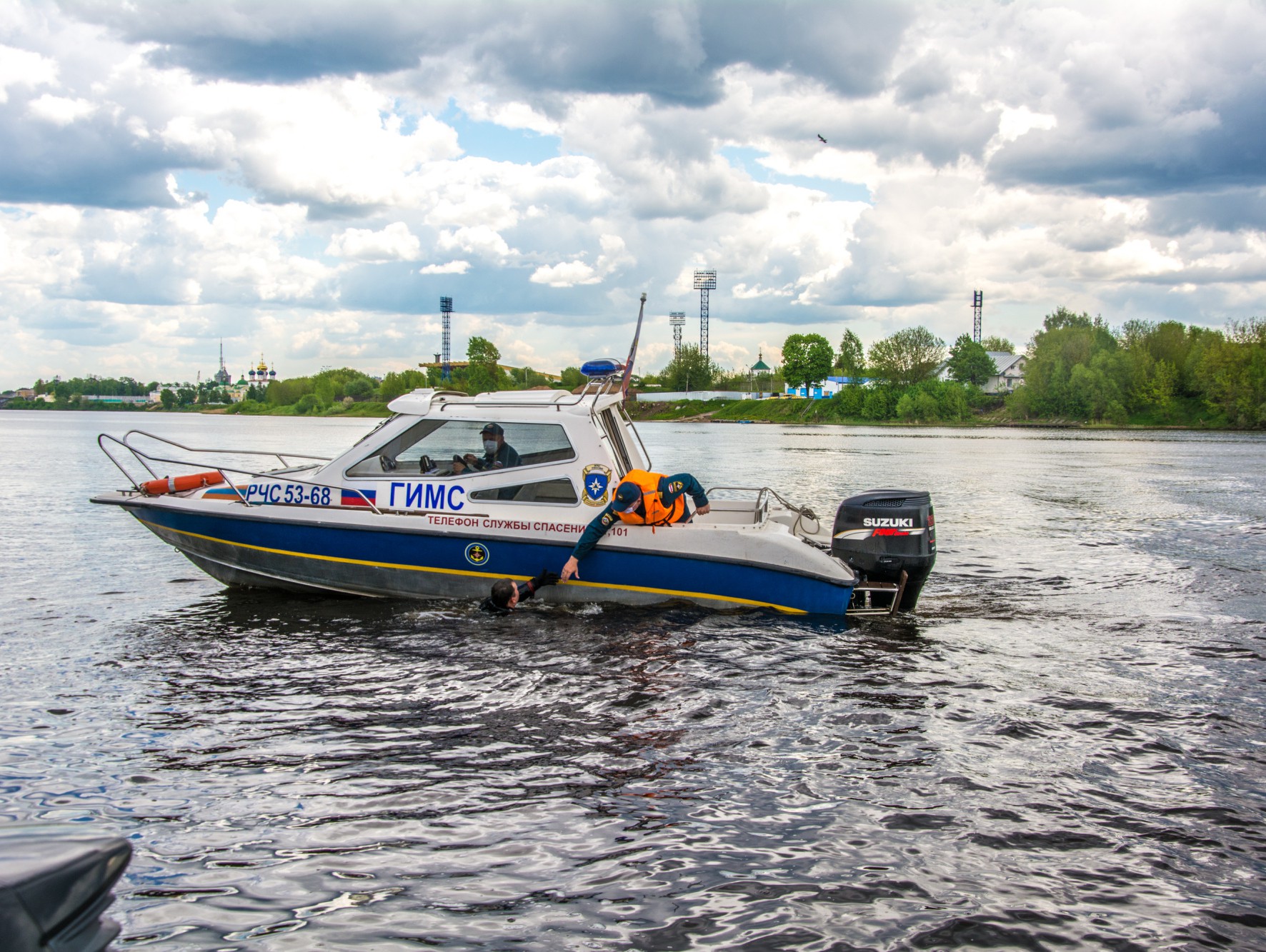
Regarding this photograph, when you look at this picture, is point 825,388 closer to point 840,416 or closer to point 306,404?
point 840,416

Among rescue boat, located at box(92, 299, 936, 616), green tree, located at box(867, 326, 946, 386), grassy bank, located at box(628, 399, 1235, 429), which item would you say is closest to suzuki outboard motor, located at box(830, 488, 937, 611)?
rescue boat, located at box(92, 299, 936, 616)

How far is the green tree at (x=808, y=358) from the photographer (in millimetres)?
122938

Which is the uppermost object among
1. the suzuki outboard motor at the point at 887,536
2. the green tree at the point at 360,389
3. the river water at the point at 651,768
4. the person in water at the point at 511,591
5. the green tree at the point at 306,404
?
the green tree at the point at 360,389

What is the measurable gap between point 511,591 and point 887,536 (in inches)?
154

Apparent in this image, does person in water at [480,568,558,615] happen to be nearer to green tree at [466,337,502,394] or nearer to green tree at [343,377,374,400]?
green tree at [466,337,502,394]

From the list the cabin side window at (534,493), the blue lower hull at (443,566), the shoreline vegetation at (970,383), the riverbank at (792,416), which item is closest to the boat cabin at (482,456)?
the cabin side window at (534,493)

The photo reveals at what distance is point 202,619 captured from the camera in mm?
9984

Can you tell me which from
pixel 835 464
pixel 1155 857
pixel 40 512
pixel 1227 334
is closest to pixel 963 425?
pixel 1227 334

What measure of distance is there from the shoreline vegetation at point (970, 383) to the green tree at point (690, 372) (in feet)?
0.81

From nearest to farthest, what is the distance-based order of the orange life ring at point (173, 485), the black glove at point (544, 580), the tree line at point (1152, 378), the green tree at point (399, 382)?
the black glove at point (544, 580) → the orange life ring at point (173, 485) → the tree line at point (1152, 378) → the green tree at point (399, 382)

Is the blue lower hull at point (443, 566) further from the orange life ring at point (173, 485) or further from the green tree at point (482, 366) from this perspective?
the green tree at point (482, 366)

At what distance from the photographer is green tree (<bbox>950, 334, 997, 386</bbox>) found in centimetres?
12275

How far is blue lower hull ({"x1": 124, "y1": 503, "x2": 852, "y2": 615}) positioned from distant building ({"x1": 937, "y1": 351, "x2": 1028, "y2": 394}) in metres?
120

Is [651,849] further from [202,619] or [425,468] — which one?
[202,619]
